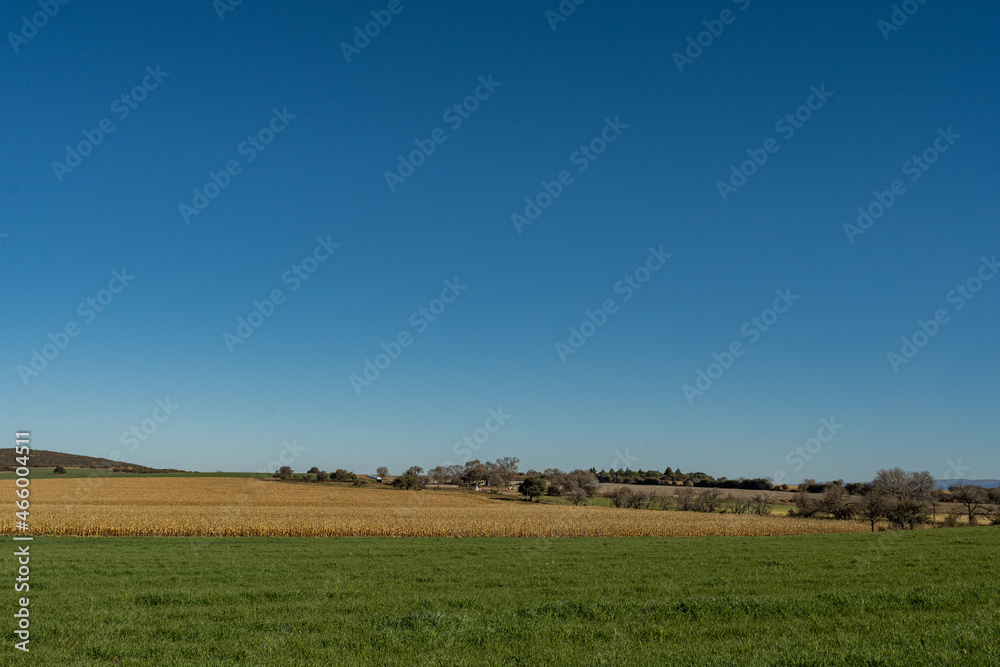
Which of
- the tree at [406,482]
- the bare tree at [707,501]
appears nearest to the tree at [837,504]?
the bare tree at [707,501]

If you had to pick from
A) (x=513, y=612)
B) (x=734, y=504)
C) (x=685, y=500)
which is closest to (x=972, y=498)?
(x=734, y=504)

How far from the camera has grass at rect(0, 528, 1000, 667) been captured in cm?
830

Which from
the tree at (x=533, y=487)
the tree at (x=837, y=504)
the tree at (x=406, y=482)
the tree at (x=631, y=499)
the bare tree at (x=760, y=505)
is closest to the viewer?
the tree at (x=837, y=504)

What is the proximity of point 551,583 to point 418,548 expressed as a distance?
12.9 metres

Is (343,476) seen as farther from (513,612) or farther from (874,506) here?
(513,612)

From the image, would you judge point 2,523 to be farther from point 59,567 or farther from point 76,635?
point 76,635

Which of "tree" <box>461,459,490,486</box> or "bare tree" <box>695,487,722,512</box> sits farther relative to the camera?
"tree" <box>461,459,490,486</box>

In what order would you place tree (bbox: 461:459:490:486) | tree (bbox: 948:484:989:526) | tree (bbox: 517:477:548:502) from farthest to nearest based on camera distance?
tree (bbox: 461:459:490:486), tree (bbox: 517:477:548:502), tree (bbox: 948:484:989:526)

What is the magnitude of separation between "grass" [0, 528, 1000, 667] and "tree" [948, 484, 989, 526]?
2640 inches

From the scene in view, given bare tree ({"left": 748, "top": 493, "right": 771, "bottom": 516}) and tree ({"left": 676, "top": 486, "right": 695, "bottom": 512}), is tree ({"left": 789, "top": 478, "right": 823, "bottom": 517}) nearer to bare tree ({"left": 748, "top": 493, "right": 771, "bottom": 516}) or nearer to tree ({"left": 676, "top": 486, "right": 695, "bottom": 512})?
bare tree ({"left": 748, "top": 493, "right": 771, "bottom": 516})

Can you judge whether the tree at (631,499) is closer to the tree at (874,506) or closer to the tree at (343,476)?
the tree at (874,506)

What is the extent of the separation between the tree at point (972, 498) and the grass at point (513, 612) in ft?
220

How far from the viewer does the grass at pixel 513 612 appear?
27.2ft

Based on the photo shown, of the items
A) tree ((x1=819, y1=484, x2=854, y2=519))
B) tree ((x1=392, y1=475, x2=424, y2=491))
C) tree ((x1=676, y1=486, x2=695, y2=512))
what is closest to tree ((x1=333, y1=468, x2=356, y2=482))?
tree ((x1=392, y1=475, x2=424, y2=491))
